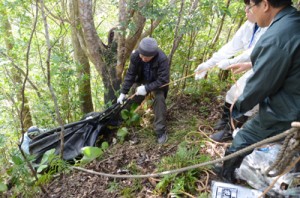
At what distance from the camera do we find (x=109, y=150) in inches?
150

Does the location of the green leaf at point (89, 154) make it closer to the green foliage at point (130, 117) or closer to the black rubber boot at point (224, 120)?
the green foliage at point (130, 117)

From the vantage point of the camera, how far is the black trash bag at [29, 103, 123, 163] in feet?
12.8

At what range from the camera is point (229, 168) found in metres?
2.48

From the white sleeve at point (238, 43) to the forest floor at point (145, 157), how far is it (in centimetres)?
103

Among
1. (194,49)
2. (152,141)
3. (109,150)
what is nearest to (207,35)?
(194,49)

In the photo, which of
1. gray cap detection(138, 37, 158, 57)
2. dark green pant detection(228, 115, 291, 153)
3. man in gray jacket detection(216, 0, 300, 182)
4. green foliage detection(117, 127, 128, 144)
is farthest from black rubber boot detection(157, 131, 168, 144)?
man in gray jacket detection(216, 0, 300, 182)

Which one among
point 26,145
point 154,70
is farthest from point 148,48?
point 26,145

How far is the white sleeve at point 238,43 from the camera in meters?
3.24

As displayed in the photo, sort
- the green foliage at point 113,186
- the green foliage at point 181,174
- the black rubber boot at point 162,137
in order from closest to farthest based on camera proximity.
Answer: the green foliage at point 181,174
the green foliage at point 113,186
the black rubber boot at point 162,137

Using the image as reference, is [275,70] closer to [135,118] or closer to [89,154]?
[89,154]

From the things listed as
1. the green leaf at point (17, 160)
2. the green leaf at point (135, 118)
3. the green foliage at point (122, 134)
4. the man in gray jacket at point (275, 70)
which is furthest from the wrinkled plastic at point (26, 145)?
the man in gray jacket at point (275, 70)

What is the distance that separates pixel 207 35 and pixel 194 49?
1.30 ft

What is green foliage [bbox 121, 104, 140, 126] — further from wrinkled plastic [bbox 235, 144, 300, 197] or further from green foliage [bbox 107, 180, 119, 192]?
wrinkled plastic [bbox 235, 144, 300, 197]

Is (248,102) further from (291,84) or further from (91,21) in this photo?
(91,21)
